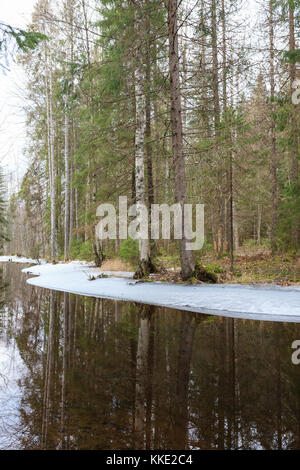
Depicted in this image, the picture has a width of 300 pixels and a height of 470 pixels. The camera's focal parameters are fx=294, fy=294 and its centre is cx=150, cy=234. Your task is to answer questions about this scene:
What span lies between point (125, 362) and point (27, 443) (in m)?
1.62

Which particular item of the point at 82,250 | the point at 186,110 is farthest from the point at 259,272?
the point at 82,250

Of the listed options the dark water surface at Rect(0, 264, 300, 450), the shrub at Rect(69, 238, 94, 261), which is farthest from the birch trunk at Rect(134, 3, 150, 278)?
the shrub at Rect(69, 238, 94, 261)

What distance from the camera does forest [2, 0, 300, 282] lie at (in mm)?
9602

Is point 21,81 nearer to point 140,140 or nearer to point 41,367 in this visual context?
point 140,140

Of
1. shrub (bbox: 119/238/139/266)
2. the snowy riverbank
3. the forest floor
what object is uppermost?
shrub (bbox: 119/238/139/266)

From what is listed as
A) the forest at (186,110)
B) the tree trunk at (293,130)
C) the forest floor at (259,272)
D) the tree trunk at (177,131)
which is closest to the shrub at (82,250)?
the forest at (186,110)

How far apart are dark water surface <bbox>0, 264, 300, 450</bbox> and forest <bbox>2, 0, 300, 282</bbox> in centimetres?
541

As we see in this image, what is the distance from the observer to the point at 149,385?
2.84 m

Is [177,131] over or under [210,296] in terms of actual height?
over

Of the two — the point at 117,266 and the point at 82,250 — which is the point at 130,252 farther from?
the point at 82,250

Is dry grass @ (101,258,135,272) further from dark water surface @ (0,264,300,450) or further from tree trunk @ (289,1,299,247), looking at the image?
dark water surface @ (0,264,300,450)

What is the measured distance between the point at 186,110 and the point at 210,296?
9458 mm

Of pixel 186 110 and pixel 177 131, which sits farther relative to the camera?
pixel 186 110

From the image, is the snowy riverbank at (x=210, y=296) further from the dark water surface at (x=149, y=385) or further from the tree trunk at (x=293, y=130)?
the tree trunk at (x=293, y=130)
